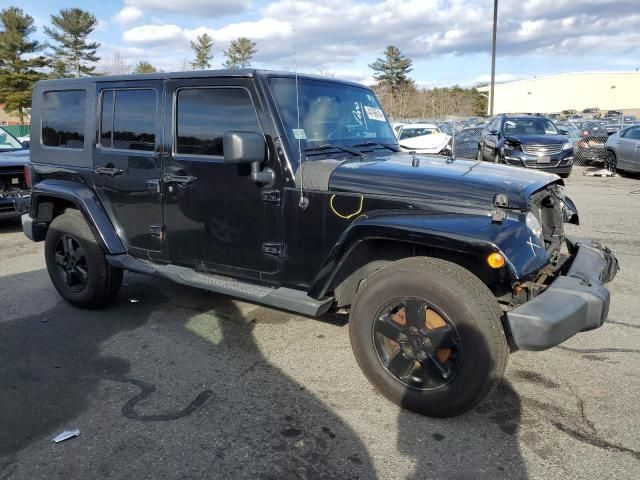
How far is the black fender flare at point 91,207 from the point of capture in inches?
175

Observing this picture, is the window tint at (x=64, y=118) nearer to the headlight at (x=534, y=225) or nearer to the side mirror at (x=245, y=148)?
the side mirror at (x=245, y=148)

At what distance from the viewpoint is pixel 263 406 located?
10.5ft

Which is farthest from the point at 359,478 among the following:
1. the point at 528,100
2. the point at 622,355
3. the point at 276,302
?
the point at 528,100

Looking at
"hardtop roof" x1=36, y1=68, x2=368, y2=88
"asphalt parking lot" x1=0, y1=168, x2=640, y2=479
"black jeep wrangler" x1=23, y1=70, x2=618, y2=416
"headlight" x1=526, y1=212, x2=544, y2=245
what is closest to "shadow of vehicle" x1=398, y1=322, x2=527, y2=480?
"asphalt parking lot" x1=0, y1=168, x2=640, y2=479

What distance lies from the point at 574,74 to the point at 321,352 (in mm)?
103780

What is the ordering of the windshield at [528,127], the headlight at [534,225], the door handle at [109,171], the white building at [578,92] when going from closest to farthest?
1. the headlight at [534,225]
2. the door handle at [109,171]
3. the windshield at [528,127]
4. the white building at [578,92]

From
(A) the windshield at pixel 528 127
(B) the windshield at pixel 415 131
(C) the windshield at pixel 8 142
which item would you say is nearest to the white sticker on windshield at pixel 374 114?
(C) the windshield at pixel 8 142

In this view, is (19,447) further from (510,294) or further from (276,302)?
(510,294)

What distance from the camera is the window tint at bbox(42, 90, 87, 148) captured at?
4664mm

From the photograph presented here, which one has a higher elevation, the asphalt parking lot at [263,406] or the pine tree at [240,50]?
the pine tree at [240,50]

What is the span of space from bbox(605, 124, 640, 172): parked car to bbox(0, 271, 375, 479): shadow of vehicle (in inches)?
519

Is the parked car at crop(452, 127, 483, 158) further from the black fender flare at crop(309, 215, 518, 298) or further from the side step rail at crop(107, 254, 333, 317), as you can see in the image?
the black fender flare at crop(309, 215, 518, 298)

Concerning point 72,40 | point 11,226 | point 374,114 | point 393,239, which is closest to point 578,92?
point 72,40

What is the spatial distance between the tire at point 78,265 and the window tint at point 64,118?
0.64 m
